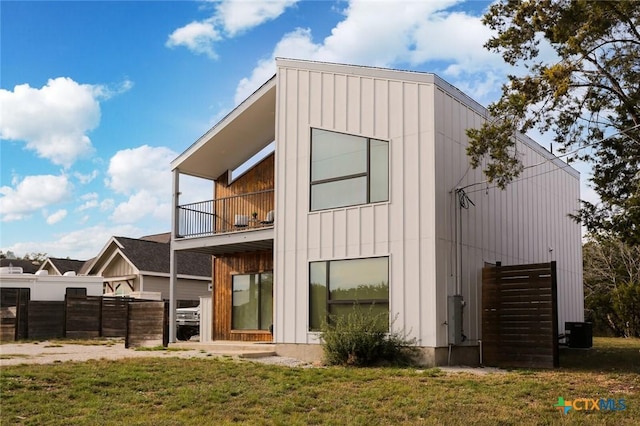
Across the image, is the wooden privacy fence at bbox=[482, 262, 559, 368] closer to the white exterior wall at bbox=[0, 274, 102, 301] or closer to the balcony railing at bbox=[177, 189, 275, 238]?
the balcony railing at bbox=[177, 189, 275, 238]

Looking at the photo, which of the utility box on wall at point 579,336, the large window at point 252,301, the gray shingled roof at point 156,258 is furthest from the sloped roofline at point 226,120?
the gray shingled roof at point 156,258

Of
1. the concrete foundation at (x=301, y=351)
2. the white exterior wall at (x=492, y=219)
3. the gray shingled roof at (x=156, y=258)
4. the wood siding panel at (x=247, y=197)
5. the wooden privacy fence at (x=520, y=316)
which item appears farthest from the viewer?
the gray shingled roof at (x=156, y=258)

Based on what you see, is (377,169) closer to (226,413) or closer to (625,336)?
(226,413)

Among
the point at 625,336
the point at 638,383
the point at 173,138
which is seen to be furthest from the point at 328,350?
the point at 625,336

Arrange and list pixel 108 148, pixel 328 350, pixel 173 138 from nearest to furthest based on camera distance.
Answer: pixel 328 350 < pixel 108 148 < pixel 173 138

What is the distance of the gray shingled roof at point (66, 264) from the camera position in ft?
Answer: 117

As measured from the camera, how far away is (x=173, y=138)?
20094 mm

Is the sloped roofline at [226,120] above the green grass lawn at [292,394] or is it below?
above

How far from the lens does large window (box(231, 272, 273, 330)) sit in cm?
1862

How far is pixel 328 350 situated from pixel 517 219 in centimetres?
709

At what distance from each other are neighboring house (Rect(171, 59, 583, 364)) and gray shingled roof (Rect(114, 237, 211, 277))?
12750mm

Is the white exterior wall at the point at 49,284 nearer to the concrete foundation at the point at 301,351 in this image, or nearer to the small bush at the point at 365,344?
the concrete foundation at the point at 301,351

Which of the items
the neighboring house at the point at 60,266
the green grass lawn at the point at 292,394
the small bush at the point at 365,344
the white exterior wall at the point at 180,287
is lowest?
the green grass lawn at the point at 292,394

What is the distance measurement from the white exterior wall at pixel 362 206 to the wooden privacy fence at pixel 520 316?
174 cm
